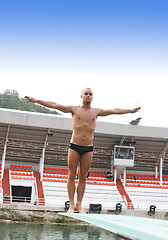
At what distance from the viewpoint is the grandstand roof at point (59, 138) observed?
75.9 ft

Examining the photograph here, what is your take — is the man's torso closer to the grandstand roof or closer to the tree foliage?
the grandstand roof

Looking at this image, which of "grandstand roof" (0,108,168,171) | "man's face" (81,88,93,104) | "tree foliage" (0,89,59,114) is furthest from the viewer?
"tree foliage" (0,89,59,114)

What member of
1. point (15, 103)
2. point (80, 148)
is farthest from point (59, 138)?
point (15, 103)

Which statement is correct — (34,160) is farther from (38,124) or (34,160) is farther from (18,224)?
(18,224)

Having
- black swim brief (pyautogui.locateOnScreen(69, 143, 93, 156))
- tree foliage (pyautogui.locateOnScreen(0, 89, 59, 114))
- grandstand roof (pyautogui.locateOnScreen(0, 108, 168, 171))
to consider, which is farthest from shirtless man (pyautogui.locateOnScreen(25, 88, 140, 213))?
tree foliage (pyautogui.locateOnScreen(0, 89, 59, 114))

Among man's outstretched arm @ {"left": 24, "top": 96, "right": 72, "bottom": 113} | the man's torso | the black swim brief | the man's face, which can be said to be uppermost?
the man's face

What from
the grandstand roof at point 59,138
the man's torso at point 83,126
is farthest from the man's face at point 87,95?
the grandstand roof at point 59,138

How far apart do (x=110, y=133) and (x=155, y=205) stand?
593 cm

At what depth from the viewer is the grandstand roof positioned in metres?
23.1

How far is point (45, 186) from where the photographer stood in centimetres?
2383

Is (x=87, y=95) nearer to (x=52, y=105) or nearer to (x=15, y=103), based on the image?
(x=52, y=105)

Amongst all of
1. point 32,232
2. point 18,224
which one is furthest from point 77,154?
point 18,224

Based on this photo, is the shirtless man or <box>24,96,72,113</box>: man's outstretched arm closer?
<box>24,96,72,113</box>: man's outstretched arm

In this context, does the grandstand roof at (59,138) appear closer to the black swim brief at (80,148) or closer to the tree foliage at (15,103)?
the black swim brief at (80,148)
